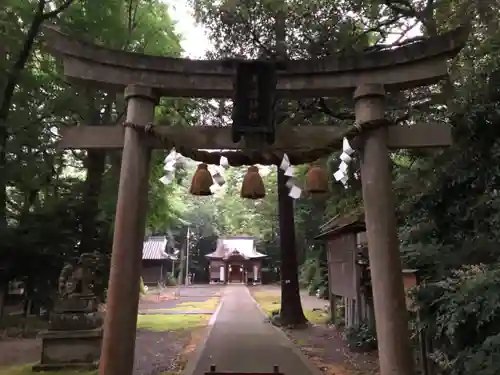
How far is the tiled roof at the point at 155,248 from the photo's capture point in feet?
135

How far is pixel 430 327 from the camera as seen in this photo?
5582 mm

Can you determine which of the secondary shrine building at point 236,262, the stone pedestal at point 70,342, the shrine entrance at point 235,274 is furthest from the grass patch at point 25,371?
the shrine entrance at point 235,274

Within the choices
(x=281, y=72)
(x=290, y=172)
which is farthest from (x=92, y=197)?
(x=290, y=172)

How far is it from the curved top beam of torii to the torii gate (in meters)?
0.01

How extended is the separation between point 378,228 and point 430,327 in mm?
2059

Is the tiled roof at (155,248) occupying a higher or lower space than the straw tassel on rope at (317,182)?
higher

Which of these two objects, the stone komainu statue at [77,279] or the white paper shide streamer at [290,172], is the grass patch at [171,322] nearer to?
the stone komainu statue at [77,279]

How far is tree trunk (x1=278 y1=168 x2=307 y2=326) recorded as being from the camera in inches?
571

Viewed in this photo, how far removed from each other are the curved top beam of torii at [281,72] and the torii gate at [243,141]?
0.01 m

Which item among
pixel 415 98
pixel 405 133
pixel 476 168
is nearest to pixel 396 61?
pixel 405 133

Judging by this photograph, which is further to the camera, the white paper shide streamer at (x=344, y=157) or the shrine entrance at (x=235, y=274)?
the shrine entrance at (x=235, y=274)

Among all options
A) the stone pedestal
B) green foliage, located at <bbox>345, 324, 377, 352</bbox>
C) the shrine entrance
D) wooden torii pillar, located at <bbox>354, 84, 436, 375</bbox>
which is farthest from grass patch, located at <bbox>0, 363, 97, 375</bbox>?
the shrine entrance

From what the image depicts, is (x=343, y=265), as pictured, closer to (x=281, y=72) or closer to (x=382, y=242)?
(x=382, y=242)

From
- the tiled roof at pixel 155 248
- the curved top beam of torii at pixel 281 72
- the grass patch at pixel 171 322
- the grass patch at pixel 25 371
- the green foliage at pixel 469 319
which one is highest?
the tiled roof at pixel 155 248
